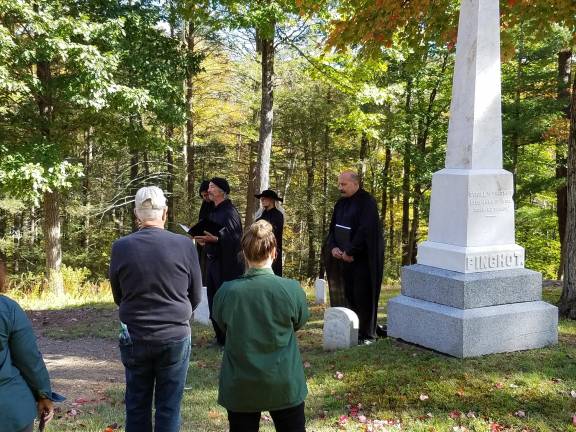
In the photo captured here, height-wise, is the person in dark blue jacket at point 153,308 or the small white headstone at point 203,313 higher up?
the person in dark blue jacket at point 153,308

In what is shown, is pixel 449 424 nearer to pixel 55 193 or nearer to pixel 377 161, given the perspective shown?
pixel 55 193

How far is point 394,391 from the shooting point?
514cm

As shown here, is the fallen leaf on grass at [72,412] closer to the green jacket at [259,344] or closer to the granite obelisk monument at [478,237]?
the green jacket at [259,344]

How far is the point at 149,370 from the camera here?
11.9ft

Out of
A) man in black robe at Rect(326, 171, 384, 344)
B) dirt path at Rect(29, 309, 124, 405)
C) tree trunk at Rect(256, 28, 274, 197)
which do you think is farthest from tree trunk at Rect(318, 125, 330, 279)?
man in black robe at Rect(326, 171, 384, 344)

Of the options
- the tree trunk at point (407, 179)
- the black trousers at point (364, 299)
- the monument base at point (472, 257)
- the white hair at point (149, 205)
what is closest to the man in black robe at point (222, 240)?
the black trousers at point (364, 299)

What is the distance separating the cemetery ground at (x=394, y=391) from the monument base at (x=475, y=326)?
0.39 feet

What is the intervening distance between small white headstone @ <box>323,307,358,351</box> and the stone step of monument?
2.46 ft

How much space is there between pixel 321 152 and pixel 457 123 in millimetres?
18478

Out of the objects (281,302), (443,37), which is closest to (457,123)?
(281,302)

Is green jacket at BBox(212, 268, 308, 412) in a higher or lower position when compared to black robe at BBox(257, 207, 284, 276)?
lower

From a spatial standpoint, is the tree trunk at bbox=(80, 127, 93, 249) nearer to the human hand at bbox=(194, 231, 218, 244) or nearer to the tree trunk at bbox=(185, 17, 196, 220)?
the tree trunk at bbox=(185, 17, 196, 220)

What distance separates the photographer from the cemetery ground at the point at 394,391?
458 centimetres

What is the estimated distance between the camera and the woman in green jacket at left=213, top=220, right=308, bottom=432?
9.99 feet
